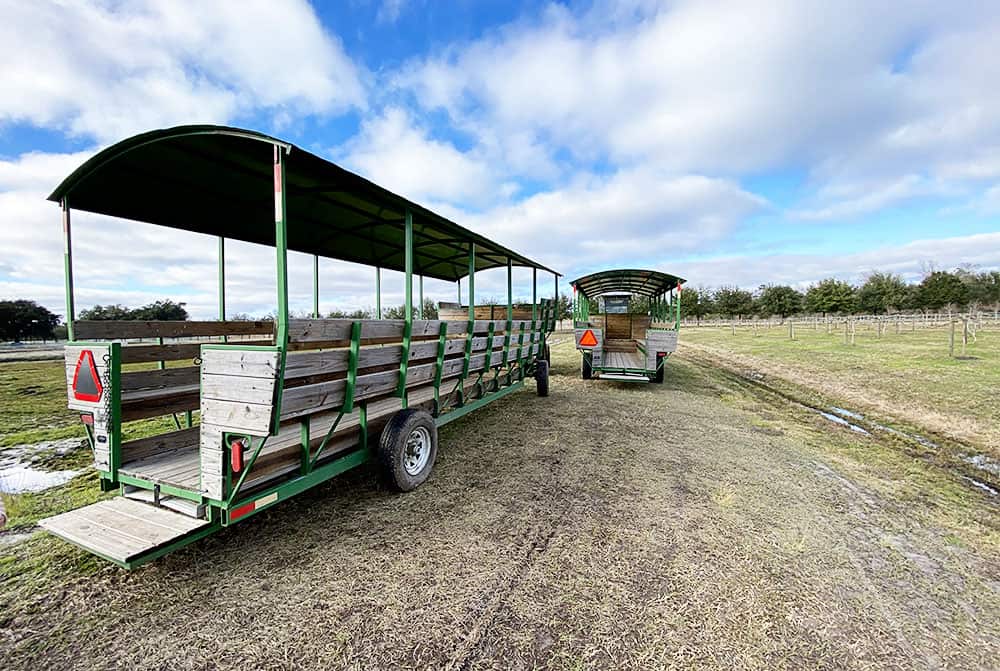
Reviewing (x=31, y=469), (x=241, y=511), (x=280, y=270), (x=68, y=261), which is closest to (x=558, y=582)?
(x=241, y=511)

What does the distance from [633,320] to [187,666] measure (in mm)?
11552

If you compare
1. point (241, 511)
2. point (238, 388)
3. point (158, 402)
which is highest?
point (238, 388)

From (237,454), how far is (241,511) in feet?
1.27

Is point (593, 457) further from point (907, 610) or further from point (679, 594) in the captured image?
point (907, 610)

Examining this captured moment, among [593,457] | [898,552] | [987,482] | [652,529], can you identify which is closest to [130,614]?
[652,529]

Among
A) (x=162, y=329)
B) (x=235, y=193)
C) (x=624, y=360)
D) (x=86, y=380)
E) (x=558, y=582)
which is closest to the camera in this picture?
(x=558, y=582)

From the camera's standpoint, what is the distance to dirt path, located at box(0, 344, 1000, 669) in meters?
2.03

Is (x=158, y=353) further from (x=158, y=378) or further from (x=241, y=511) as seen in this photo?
(x=241, y=511)

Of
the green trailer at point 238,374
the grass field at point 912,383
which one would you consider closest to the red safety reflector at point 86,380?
the green trailer at point 238,374

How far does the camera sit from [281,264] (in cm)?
242

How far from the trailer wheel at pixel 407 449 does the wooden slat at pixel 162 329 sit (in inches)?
111

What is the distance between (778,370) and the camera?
40.7 ft

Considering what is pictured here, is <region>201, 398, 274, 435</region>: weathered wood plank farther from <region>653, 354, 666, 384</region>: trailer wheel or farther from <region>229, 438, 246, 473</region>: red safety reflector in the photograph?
<region>653, 354, 666, 384</region>: trailer wheel

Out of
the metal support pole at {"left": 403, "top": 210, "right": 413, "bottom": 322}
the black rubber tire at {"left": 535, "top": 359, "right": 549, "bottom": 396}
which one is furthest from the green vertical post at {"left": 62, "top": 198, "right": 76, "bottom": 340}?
the black rubber tire at {"left": 535, "top": 359, "right": 549, "bottom": 396}
